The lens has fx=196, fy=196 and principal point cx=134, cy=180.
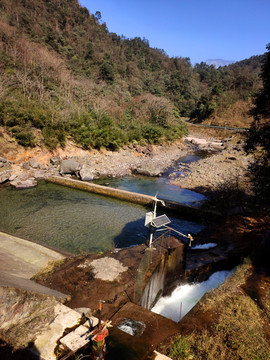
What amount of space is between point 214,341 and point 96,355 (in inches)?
83.2

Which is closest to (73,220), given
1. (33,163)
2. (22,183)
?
(22,183)

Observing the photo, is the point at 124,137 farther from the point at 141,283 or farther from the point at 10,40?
the point at 10,40

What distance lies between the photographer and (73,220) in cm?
905

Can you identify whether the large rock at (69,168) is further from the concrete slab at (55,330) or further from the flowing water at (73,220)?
the concrete slab at (55,330)

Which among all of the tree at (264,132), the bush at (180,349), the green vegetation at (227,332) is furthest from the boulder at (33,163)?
the bush at (180,349)

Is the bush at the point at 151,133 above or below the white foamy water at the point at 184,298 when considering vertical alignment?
above

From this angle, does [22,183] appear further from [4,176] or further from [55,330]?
[55,330]

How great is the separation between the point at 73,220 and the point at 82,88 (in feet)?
78.1

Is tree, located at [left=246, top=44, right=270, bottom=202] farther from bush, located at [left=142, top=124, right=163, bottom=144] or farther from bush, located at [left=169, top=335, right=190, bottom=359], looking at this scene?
bush, located at [left=142, top=124, right=163, bottom=144]

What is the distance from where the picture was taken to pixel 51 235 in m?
7.84

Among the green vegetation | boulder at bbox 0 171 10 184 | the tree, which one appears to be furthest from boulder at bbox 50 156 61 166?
the green vegetation

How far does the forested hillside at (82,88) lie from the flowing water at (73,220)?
20.7 feet

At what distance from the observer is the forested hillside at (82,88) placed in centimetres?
1684

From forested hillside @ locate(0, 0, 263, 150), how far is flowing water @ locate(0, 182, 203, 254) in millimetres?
6318
